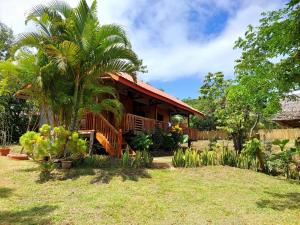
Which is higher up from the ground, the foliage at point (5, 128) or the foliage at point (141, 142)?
the foliage at point (5, 128)

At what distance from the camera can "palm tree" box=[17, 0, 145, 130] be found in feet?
34.8

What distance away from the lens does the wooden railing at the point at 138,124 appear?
15.2 m

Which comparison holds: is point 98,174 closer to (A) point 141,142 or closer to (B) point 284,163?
(A) point 141,142

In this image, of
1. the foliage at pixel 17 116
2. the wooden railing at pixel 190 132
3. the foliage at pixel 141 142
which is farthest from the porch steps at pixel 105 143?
the wooden railing at pixel 190 132

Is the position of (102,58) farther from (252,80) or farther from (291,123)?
(291,123)

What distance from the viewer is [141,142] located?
48.6ft

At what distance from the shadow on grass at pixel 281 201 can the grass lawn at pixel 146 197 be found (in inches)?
0.9

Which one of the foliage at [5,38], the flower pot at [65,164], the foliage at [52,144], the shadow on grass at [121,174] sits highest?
the foliage at [5,38]

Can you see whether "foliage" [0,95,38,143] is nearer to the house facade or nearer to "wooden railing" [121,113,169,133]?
the house facade

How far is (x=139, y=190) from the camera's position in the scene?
27.7 feet

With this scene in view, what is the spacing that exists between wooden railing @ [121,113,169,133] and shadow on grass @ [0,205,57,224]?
8.43m

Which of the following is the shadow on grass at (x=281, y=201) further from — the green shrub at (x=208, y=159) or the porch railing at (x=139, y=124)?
the porch railing at (x=139, y=124)

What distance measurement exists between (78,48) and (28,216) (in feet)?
19.3

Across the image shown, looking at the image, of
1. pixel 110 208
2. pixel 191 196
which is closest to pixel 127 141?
pixel 191 196
